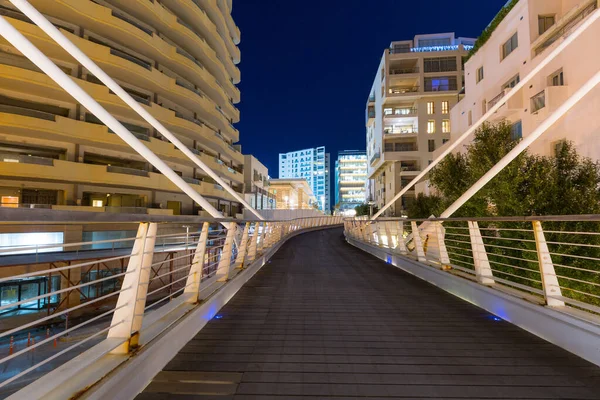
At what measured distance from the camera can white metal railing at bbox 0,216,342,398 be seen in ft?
8.70

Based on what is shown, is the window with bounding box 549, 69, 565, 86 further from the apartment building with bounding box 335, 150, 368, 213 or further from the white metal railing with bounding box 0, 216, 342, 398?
the apartment building with bounding box 335, 150, 368, 213

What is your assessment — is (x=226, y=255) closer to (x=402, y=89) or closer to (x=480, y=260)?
(x=480, y=260)

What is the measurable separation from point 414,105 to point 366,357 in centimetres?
4310

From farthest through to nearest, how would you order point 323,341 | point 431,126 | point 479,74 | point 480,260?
point 431,126 < point 479,74 < point 480,260 < point 323,341

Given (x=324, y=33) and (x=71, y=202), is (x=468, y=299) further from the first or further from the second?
(x=324, y=33)

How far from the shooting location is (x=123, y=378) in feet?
8.16

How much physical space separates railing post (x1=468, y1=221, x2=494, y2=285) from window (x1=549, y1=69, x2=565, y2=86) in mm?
13428

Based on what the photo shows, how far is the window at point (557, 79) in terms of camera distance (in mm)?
14898

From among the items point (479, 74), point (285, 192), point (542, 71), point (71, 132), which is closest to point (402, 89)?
point (479, 74)

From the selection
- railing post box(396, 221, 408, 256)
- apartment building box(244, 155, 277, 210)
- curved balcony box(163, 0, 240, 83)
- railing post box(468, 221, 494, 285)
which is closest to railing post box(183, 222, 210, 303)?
railing post box(468, 221, 494, 285)

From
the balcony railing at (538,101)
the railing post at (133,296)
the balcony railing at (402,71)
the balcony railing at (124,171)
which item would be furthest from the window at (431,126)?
the railing post at (133,296)

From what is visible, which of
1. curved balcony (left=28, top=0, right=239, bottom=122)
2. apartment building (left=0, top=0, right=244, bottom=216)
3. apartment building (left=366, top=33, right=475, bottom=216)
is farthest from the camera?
apartment building (left=366, top=33, right=475, bottom=216)

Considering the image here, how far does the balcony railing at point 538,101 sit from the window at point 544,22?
3.69 metres

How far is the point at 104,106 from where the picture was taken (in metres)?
22.1
